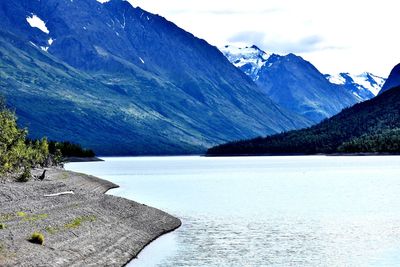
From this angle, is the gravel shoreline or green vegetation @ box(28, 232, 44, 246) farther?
green vegetation @ box(28, 232, 44, 246)

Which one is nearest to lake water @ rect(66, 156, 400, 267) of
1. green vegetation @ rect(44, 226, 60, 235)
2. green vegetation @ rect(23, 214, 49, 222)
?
green vegetation @ rect(44, 226, 60, 235)

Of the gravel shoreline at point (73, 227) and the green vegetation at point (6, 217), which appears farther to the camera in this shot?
the green vegetation at point (6, 217)

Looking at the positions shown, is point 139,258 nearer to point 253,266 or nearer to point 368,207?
point 253,266

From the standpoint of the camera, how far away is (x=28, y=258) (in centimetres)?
4509

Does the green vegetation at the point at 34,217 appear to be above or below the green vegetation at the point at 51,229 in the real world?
above

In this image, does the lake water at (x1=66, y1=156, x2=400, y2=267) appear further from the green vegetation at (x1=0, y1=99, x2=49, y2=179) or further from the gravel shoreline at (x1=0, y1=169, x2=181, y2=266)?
the green vegetation at (x1=0, y1=99, x2=49, y2=179)

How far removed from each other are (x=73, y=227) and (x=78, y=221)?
3506 millimetres

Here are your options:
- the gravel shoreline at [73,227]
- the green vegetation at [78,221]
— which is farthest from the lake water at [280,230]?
the green vegetation at [78,221]

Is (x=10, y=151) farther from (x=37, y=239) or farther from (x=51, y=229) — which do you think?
(x=37, y=239)

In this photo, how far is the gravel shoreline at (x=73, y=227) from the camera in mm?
47969

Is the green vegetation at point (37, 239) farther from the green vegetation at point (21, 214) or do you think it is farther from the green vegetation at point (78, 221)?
the green vegetation at point (21, 214)

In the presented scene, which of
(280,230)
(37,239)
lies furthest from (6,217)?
(280,230)

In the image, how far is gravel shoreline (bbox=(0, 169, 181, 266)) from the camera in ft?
157

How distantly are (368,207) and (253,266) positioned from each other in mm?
54556
